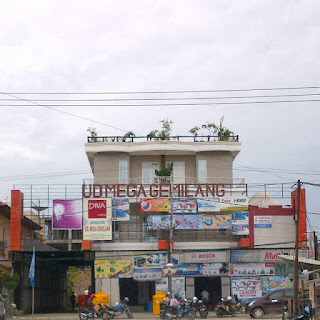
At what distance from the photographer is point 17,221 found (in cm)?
4900

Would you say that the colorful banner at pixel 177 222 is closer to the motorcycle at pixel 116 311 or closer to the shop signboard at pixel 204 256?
the shop signboard at pixel 204 256

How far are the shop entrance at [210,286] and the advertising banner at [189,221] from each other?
4.78 metres

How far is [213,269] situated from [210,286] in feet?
11.1

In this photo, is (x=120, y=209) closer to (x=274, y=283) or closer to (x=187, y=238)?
(x=187, y=238)

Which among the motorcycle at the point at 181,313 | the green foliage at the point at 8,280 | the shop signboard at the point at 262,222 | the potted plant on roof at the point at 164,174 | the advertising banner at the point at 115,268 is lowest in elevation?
the motorcycle at the point at 181,313

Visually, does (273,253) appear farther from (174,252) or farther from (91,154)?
(91,154)

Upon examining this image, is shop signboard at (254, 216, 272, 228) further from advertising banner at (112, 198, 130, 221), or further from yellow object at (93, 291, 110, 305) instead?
yellow object at (93, 291, 110, 305)

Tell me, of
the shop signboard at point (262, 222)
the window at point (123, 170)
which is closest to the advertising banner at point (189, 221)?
the shop signboard at point (262, 222)

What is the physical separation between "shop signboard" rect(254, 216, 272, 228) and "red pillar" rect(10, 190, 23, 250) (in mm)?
17510

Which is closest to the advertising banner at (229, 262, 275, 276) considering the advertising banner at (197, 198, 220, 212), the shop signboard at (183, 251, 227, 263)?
the shop signboard at (183, 251, 227, 263)

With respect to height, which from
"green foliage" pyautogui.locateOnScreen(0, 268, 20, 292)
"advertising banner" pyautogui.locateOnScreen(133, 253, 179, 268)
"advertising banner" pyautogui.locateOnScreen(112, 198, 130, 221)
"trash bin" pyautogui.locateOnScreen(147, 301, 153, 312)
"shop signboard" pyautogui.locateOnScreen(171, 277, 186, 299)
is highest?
"advertising banner" pyautogui.locateOnScreen(112, 198, 130, 221)

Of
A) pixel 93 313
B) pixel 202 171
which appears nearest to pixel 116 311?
pixel 93 313

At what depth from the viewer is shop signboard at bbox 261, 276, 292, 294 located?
164ft

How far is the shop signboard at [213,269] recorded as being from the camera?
50281mm
